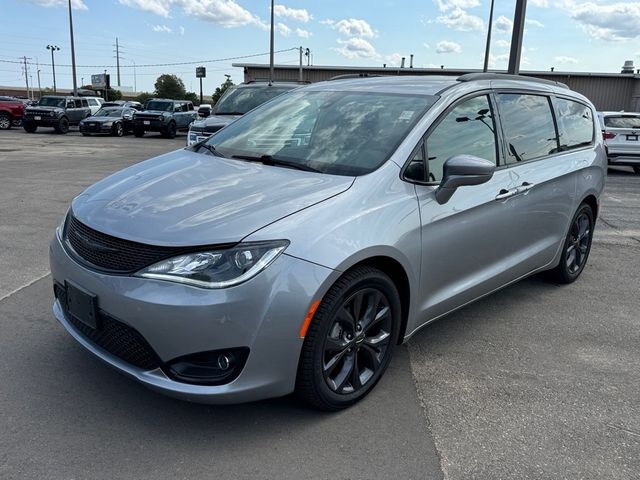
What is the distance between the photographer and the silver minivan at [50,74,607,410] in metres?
2.47

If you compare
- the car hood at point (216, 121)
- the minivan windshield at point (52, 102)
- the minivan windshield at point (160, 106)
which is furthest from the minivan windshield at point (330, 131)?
the minivan windshield at point (52, 102)

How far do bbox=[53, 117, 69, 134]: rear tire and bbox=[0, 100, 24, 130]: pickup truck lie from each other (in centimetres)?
393

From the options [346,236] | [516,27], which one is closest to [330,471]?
[346,236]

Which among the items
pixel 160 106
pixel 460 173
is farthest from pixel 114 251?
pixel 160 106

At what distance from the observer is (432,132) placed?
131 inches

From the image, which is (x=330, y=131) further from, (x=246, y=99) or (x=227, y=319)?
(x=246, y=99)

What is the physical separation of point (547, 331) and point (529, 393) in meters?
1.03

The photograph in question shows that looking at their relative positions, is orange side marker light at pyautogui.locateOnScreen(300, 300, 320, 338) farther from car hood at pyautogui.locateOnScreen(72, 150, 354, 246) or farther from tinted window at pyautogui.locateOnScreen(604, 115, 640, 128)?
tinted window at pyautogui.locateOnScreen(604, 115, 640, 128)

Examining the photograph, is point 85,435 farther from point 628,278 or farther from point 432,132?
point 628,278

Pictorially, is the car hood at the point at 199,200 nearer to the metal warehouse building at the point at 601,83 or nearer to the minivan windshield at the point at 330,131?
the minivan windshield at the point at 330,131

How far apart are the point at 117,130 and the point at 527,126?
24568mm

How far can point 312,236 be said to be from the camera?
260 cm

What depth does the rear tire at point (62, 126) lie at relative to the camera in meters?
25.8

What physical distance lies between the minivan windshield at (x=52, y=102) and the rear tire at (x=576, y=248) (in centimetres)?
2640
